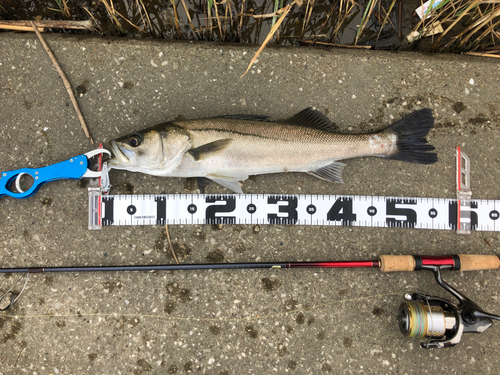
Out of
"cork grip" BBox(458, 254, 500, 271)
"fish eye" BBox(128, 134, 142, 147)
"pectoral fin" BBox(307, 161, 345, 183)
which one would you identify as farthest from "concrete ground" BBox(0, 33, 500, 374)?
"fish eye" BBox(128, 134, 142, 147)

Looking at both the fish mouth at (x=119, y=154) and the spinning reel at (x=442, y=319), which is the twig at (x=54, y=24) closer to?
the fish mouth at (x=119, y=154)

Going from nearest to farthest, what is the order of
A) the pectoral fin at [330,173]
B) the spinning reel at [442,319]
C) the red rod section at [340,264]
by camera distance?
the spinning reel at [442,319]
the red rod section at [340,264]
the pectoral fin at [330,173]

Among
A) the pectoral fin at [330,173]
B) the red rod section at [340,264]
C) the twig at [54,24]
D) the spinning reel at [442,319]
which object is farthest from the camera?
the twig at [54,24]

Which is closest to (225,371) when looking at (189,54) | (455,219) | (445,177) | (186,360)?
(186,360)

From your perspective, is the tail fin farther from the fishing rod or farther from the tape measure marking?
the fishing rod

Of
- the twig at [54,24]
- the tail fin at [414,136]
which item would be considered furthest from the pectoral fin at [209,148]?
the twig at [54,24]

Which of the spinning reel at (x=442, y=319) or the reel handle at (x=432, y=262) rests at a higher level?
the reel handle at (x=432, y=262)
